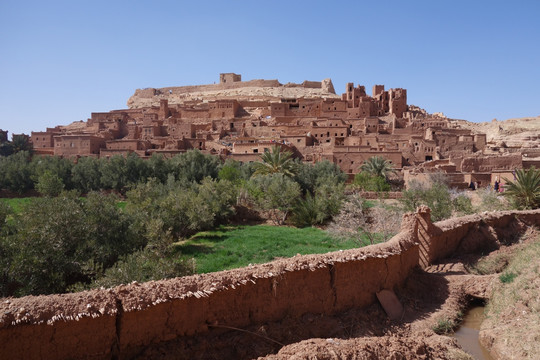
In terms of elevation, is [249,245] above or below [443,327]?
above

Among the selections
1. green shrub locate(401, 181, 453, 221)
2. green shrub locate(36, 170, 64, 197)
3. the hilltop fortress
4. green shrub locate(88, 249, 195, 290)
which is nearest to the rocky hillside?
the hilltop fortress

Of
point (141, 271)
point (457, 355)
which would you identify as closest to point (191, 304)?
point (141, 271)

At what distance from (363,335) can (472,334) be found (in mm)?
2286

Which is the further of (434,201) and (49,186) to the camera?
(49,186)

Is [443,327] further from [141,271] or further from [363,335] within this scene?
[141,271]

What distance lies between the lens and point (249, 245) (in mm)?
13562

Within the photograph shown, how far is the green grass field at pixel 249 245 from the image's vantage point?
11469mm

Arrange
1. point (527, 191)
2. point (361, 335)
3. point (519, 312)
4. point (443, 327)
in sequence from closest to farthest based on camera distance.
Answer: point (361, 335), point (519, 312), point (443, 327), point (527, 191)

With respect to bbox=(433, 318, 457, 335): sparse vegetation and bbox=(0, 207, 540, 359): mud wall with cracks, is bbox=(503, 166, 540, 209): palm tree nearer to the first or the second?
bbox=(0, 207, 540, 359): mud wall with cracks

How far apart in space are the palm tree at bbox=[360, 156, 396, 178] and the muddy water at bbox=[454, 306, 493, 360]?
61.6 feet

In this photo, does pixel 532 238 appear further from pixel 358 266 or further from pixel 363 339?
pixel 363 339

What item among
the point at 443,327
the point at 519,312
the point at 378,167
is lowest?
the point at 443,327

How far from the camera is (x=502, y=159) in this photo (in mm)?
23375

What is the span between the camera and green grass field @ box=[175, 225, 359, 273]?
11.5m
